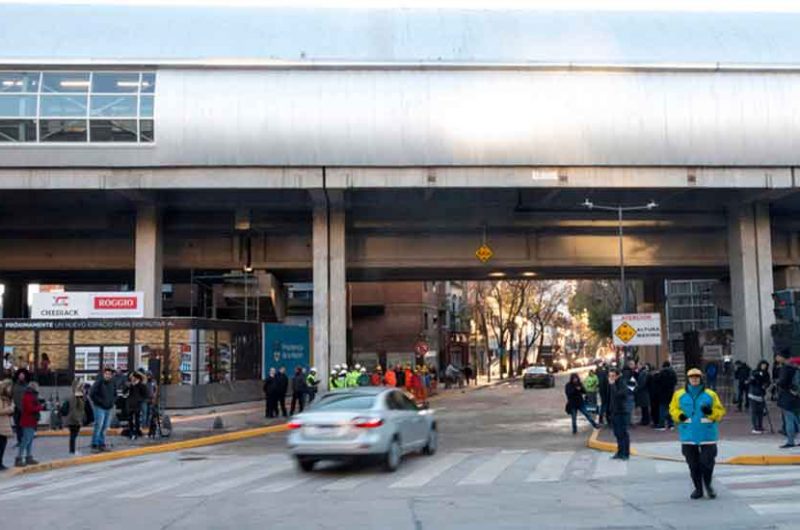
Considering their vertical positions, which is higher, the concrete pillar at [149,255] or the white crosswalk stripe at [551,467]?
the concrete pillar at [149,255]

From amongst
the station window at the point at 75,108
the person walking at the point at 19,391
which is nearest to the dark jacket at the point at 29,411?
the person walking at the point at 19,391

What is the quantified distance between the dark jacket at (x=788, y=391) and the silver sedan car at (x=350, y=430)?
23.8 ft

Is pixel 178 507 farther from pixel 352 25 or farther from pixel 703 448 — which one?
pixel 352 25

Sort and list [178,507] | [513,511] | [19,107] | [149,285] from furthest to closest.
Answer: [149,285]
[19,107]
[178,507]
[513,511]

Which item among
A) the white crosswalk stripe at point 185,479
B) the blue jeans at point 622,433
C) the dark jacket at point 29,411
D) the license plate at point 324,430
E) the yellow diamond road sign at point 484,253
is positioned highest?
the yellow diamond road sign at point 484,253

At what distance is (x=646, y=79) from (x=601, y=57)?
185 centimetres

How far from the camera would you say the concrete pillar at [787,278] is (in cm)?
4072

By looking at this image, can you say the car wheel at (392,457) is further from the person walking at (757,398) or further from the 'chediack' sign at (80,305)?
the 'chediack' sign at (80,305)

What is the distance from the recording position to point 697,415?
37.7 ft

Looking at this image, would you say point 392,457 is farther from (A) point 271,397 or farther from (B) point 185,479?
(A) point 271,397

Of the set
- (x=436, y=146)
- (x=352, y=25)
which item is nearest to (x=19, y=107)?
(x=352, y=25)

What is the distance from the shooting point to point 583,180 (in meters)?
33.0

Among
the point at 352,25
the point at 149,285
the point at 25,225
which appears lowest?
the point at 149,285

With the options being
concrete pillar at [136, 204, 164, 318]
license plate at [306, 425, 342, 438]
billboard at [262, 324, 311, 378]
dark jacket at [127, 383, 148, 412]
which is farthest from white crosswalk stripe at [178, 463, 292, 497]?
billboard at [262, 324, 311, 378]
